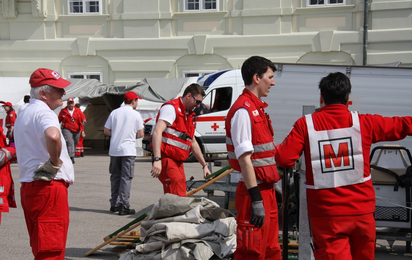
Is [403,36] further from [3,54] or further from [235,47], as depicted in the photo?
[3,54]

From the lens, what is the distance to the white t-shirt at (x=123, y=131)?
30.9ft

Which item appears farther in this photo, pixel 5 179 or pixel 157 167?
pixel 157 167

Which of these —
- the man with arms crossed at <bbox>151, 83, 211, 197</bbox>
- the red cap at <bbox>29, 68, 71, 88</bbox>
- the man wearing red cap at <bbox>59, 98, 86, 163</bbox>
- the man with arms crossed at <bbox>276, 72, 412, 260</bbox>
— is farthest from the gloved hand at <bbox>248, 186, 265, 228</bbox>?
the man wearing red cap at <bbox>59, 98, 86, 163</bbox>

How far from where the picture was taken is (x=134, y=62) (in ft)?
77.0

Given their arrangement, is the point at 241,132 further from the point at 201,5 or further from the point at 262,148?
the point at 201,5

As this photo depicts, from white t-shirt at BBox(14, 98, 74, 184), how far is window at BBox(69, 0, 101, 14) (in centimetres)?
2033

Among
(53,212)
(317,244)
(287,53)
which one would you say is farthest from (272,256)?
(287,53)

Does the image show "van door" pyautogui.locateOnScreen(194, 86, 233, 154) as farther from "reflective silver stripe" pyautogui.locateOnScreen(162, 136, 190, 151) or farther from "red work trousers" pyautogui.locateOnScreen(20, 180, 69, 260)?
"red work trousers" pyautogui.locateOnScreen(20, 180, 69, 260)

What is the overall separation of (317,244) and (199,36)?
63.4 ft

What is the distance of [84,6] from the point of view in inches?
941

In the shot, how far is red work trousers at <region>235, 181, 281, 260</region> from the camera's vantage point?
4.40 m

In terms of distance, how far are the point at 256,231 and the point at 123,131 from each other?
545 centimetres

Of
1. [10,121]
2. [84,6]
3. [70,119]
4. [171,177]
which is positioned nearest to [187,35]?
[84,6]

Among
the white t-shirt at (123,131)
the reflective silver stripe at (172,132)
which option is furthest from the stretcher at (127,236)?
the white t-shirt at (123,131)
